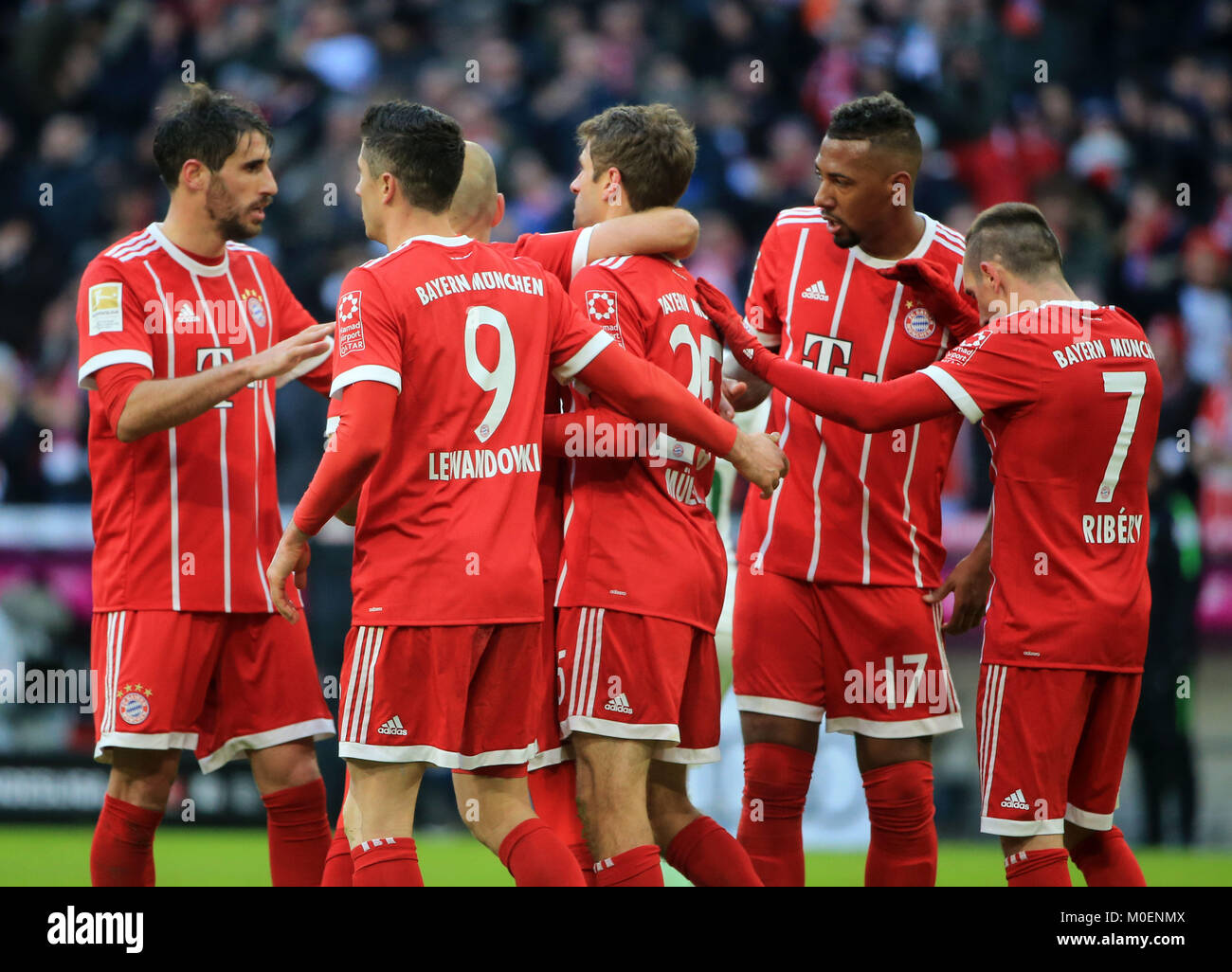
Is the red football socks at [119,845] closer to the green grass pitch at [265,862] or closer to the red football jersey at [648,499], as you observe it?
the red football jersey at [648,499]

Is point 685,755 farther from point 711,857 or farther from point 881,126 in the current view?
point 881,126

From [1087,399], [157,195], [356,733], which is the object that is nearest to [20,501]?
[157,195]

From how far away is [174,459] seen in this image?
170 inches

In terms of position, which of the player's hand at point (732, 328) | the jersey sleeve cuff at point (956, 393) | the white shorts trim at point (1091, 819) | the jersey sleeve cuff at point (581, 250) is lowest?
the white shorts trim at point (1091, 819)

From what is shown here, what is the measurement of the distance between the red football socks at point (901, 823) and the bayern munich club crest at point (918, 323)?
4.27 ft

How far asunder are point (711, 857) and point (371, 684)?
3.49ft

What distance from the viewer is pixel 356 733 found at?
3621mm

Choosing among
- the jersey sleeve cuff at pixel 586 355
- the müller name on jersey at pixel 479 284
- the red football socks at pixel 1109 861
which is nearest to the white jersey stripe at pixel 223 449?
the müller name on jersey at pixel 479 284

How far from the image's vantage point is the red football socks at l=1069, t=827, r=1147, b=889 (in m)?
4.20

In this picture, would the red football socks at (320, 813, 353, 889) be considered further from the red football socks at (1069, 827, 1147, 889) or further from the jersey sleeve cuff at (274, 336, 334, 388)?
the red football socks at (1069, 827, 1147, 889)

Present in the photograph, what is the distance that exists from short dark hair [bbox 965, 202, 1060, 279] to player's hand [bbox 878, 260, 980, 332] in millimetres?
127

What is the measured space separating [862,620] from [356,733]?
1.61m

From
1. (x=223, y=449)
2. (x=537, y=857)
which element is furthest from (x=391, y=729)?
(x=223, y=449)

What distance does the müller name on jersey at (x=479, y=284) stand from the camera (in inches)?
144
